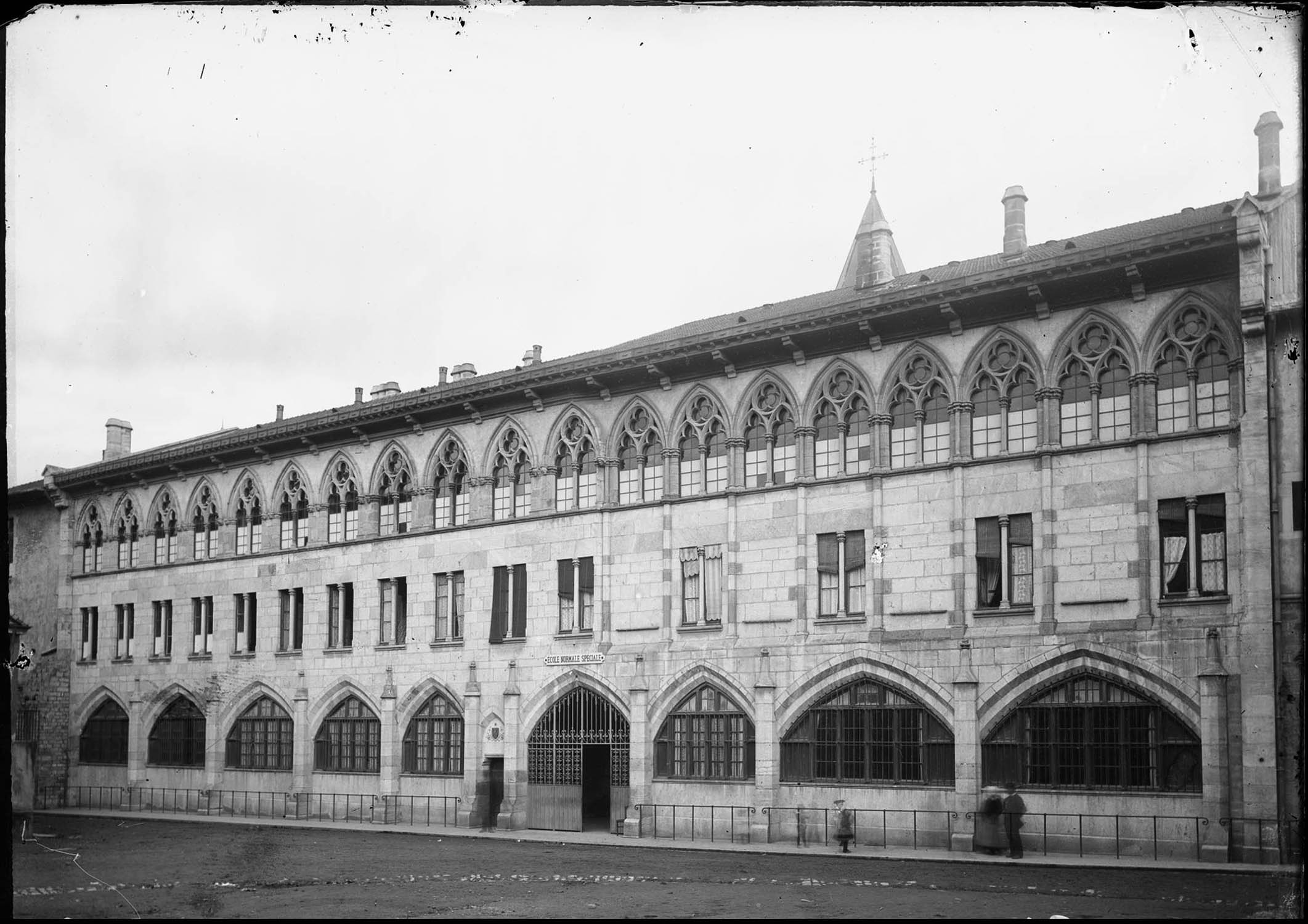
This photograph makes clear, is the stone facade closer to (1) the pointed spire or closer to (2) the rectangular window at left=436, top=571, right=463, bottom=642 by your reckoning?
(2) the rectangular window at left=436, top=571, right=463, bottom=642

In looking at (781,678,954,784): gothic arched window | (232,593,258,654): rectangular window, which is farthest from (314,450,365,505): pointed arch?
(781,678,954,784): gothic arched window

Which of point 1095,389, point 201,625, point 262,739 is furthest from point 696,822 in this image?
point 201,625

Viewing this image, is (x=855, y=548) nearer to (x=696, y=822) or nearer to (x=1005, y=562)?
(x=1005, y=562)

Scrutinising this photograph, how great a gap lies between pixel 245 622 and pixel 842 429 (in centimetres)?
2367

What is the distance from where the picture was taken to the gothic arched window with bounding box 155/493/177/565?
5112 cm

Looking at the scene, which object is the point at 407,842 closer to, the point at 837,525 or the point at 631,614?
the point at 631,614

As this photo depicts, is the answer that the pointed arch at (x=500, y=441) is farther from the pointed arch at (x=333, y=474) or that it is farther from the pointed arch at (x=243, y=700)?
the pointed arch at (x=243, y=700)

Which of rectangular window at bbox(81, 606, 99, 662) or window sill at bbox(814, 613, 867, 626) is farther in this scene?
rectangular window at bbox(81, 606, 99, 662)

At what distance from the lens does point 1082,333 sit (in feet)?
99.9

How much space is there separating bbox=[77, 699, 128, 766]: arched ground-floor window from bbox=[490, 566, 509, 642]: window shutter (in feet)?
60.3

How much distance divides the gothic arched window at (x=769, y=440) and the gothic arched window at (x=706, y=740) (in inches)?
213

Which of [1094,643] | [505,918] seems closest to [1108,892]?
[1094,643]

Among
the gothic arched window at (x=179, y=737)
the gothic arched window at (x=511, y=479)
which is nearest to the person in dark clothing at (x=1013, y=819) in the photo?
the gothic arched window at (x=511, y=479)

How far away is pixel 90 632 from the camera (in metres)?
53.5
